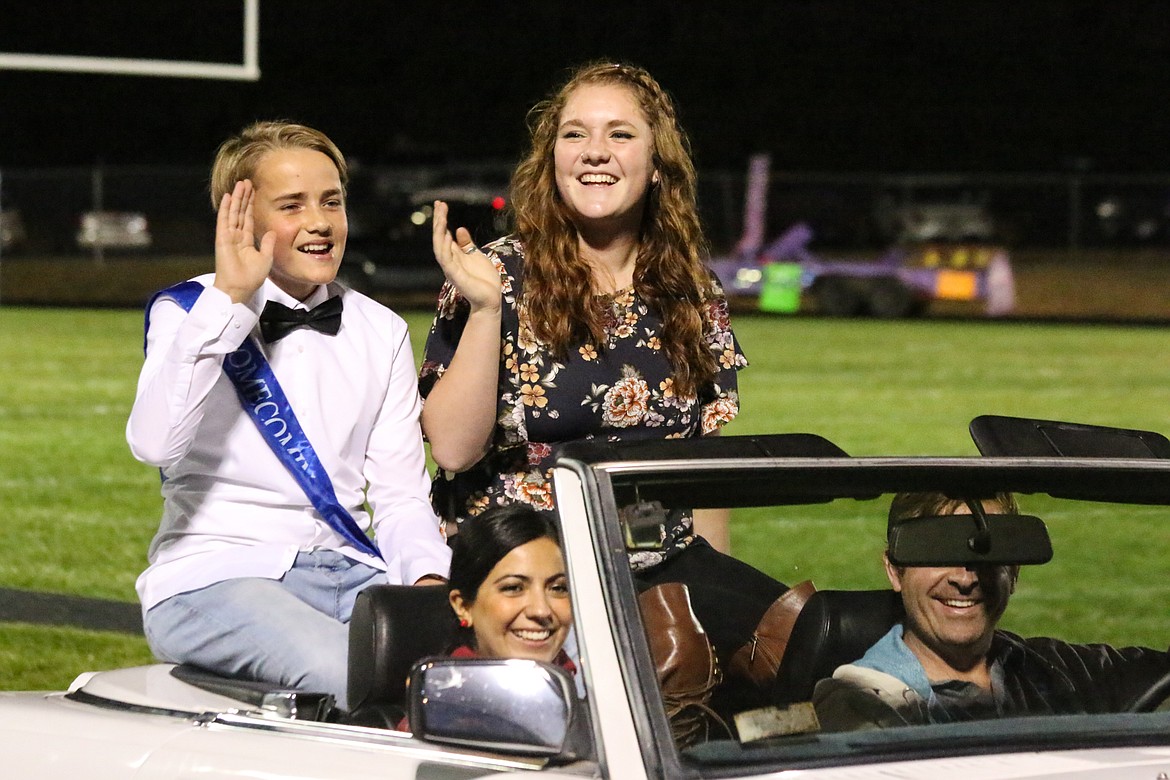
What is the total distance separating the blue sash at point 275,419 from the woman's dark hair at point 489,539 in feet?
2.01

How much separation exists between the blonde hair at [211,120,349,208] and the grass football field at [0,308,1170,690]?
1.14 metres

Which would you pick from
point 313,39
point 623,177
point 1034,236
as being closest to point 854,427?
point 623,177

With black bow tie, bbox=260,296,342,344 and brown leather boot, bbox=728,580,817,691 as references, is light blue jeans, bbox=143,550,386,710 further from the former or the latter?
brown leather boot, bbox=728,580,817,691

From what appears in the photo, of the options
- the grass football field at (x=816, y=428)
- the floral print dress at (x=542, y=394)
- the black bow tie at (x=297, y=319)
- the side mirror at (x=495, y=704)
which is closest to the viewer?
the side mirror at (x=495, y=704)

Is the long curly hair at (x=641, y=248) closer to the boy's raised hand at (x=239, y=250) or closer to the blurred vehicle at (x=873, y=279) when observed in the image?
the boy's raised hand at (x=239, y=250)

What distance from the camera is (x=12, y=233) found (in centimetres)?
3375

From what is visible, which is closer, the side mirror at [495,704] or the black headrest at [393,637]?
the side mirror at [495,704]

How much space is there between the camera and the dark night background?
46812mm

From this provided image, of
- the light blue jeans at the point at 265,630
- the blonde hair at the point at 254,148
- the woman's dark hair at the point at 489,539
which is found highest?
the blonde hair at the point at 254,148

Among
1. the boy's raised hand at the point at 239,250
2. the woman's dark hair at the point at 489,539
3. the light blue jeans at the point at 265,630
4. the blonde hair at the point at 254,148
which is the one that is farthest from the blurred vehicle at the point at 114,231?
the woman's dark hair at the point at 489,539

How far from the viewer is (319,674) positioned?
3180 mm

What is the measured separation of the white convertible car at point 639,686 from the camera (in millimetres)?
2453

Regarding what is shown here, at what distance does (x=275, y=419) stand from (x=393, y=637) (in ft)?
2.52

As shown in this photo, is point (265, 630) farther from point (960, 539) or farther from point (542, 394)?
point (960, 539)
